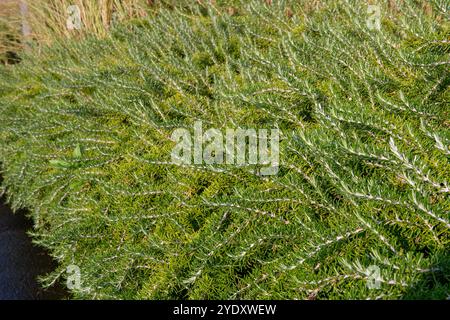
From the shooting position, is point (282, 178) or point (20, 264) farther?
point (20, 264)

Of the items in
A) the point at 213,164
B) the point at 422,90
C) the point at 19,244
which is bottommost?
the point at 19,244

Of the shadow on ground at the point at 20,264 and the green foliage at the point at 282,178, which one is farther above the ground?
the green foliage at the point at 282,178

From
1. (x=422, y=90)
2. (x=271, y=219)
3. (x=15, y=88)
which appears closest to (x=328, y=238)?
(x=271, y=219)

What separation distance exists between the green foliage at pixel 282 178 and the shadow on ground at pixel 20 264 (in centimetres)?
66

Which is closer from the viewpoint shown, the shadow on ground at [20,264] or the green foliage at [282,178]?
the green foliage at [282,178]

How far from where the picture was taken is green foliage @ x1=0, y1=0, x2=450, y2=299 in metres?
1.18

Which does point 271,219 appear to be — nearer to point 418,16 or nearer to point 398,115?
point 398,115

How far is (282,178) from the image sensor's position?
1.42 metres

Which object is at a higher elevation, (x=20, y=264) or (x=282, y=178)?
(x=282, y=178)

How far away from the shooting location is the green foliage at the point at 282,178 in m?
1.18

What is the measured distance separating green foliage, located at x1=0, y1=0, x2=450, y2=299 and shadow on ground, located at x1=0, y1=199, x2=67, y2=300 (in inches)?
26.2

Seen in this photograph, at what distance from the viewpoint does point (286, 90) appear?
5.78 ft

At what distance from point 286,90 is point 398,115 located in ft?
1.68

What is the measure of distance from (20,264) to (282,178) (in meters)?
2.75
